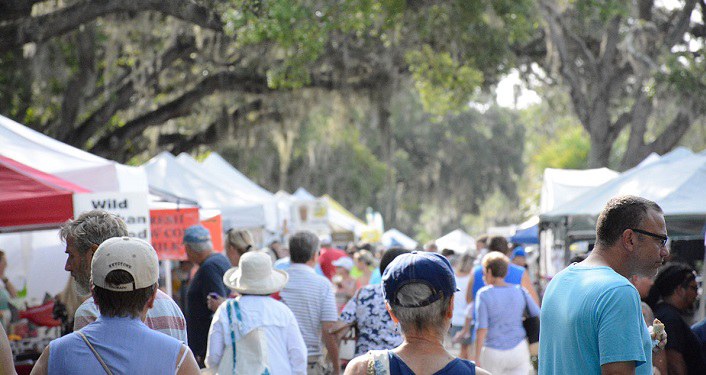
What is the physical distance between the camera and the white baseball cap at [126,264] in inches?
144

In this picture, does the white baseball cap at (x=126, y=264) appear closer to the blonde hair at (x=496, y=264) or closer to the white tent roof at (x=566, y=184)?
the blonde hair at (x=496, y=264)

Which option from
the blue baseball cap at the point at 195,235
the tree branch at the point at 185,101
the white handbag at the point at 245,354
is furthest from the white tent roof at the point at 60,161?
the tree branch at the point at 185,101

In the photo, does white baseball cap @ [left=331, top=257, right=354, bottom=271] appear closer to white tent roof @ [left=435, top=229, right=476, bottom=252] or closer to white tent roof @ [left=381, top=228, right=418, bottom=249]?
white tent roof @ [left=435, top=229, right=476, bottom=252]

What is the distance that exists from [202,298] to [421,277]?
187 inches

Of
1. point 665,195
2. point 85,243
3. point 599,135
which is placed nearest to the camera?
point 85,243

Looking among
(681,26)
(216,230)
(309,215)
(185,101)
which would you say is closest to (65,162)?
(216,230)

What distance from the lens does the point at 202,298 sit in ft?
26.1

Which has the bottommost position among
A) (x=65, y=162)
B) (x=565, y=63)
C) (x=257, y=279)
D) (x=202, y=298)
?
(x=202, y=298)

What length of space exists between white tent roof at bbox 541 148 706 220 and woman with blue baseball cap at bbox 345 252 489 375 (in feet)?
24.9

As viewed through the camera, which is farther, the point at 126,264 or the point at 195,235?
the point at 195,235

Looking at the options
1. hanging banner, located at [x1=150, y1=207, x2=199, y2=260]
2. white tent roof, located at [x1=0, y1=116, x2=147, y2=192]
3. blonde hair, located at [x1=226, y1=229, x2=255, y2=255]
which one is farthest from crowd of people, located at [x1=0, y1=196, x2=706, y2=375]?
hanging banner, located at [x1=150, y1=207, x2=199, y2=260]

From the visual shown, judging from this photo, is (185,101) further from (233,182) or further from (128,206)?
(128,206)

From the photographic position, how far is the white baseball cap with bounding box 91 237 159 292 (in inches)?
144

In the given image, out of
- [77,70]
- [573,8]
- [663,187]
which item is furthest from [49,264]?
[573,8]
